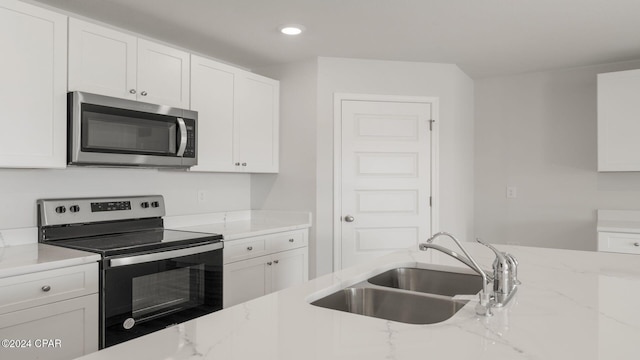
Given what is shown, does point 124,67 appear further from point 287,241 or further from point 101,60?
point 287,241

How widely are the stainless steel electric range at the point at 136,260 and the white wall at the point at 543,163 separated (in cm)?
304

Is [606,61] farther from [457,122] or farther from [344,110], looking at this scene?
[344,110]

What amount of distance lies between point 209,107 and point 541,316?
103 inches

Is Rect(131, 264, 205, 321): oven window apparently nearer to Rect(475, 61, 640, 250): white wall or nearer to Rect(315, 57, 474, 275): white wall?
Rect(315, 57, 474, 275): white wall

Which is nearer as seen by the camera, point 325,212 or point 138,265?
point 138,265

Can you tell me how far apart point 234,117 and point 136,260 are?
1500mm

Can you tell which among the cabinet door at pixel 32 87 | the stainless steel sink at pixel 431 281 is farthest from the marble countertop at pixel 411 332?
the cabinet door at pixel 32 87

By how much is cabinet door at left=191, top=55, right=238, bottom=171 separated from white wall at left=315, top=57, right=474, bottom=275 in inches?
31.6

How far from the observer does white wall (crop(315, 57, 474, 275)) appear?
3.83m

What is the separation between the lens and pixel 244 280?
3.04 meters

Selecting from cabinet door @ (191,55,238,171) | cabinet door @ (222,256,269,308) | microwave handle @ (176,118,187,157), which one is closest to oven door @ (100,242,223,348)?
cabinet door @ (222,256,269,308)

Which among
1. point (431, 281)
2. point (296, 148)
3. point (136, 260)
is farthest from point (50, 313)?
point (296, 148)

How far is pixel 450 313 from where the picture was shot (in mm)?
1395

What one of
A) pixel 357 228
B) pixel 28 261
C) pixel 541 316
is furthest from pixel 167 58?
pixel 541 316
